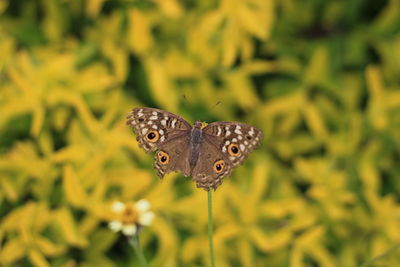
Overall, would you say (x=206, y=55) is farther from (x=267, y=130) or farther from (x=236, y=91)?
(x=267, y=130)

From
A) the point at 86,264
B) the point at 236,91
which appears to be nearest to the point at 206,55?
the point at 236,91

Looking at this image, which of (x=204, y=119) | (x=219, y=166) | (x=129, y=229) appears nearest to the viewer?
(x=219, y=166)

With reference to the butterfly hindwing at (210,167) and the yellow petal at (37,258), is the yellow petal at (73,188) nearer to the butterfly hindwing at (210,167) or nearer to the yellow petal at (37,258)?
the yellow petal at (37,258)

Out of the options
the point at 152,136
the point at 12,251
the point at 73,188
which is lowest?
the point at 152,136

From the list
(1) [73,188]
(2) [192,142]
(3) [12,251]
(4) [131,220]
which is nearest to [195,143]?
(2) [192,142]

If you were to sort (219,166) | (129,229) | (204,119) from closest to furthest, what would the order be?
(219,166), (129,229), (204,119)

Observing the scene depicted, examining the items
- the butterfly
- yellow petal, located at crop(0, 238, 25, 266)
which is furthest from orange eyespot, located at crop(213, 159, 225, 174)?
yellow petal, located at crop(0, 238, 25, 266)

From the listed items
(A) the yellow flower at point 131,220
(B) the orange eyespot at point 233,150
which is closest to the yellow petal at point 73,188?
(A) the yellow flower at point 131,220

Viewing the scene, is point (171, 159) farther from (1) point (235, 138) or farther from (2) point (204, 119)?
(2) point (204, 119)
